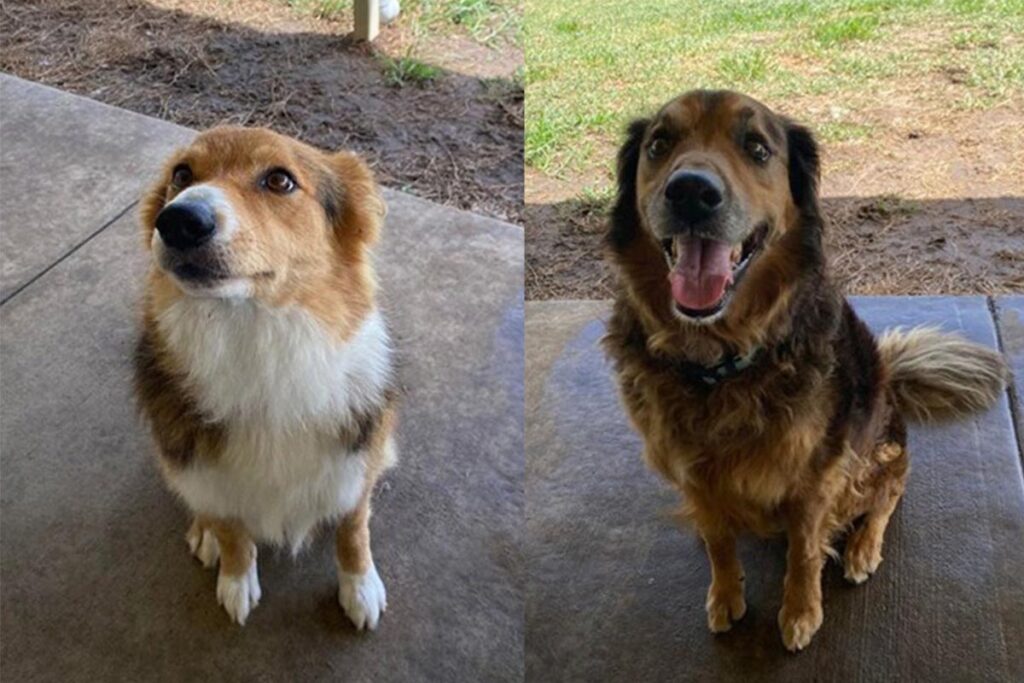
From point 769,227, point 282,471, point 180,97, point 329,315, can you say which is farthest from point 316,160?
point 180,97

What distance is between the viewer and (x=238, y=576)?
7.45ft

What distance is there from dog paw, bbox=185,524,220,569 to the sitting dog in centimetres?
8

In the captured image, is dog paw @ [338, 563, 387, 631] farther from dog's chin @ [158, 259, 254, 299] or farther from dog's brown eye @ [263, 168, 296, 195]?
dog's brown eye @ [263, 168, 296, 195]

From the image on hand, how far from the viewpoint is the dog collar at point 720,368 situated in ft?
6.51

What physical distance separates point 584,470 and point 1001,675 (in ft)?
3.70

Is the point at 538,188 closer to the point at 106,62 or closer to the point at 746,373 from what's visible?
the point at 746,373

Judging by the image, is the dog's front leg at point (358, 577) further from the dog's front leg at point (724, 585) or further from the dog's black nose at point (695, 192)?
the dog's black nose at point (695, 192)

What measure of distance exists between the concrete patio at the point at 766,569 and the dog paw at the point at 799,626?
27mm

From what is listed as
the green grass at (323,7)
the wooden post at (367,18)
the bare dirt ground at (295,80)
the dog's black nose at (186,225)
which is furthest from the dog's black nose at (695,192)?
the green grass at (323,7)

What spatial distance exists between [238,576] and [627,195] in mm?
1302

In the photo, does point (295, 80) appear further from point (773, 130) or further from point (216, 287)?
point (773, 130)

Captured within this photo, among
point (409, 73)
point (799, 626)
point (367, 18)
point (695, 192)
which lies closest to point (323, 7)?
point (367, 18)

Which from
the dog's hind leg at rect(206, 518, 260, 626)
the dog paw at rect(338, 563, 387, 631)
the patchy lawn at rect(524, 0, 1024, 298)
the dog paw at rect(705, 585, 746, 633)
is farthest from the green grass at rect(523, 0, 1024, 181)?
the dog's hind leg at rect(206, 518, 260, 626)

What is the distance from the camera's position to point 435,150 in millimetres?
3834
